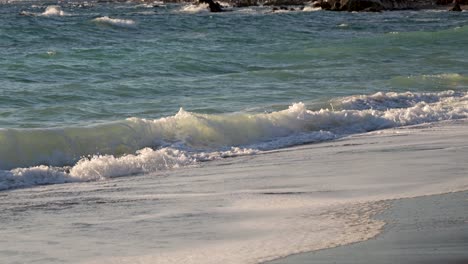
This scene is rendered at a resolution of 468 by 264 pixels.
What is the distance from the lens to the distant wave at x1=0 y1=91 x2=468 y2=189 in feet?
30.9

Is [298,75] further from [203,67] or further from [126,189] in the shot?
[126,189]

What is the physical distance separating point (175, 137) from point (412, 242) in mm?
5972

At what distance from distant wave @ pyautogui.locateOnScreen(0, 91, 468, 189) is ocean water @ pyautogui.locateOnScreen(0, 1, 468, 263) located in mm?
23

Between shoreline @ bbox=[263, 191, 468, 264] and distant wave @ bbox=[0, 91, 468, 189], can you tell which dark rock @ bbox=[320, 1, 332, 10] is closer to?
distant wave @ bbox=[0, 91, 468, 189]

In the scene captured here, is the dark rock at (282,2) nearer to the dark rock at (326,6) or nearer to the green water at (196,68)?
the dark rock at (326,6)

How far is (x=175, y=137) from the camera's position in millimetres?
11180

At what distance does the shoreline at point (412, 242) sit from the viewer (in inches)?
200

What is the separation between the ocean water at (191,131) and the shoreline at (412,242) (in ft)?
0.50

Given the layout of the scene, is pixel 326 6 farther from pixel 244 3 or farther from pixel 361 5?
pixel 244 3

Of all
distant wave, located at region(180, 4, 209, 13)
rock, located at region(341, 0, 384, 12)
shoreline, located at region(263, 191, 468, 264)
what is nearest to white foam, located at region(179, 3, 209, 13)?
distant wave, located at region(180, 4, 209, 13)

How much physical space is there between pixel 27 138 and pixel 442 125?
4868mm

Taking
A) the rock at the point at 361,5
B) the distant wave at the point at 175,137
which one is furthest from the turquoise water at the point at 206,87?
the rock at the point at 361,5

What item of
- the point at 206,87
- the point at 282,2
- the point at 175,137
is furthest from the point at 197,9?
the point at 175,137

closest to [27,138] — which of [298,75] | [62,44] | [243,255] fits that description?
[243,255]
